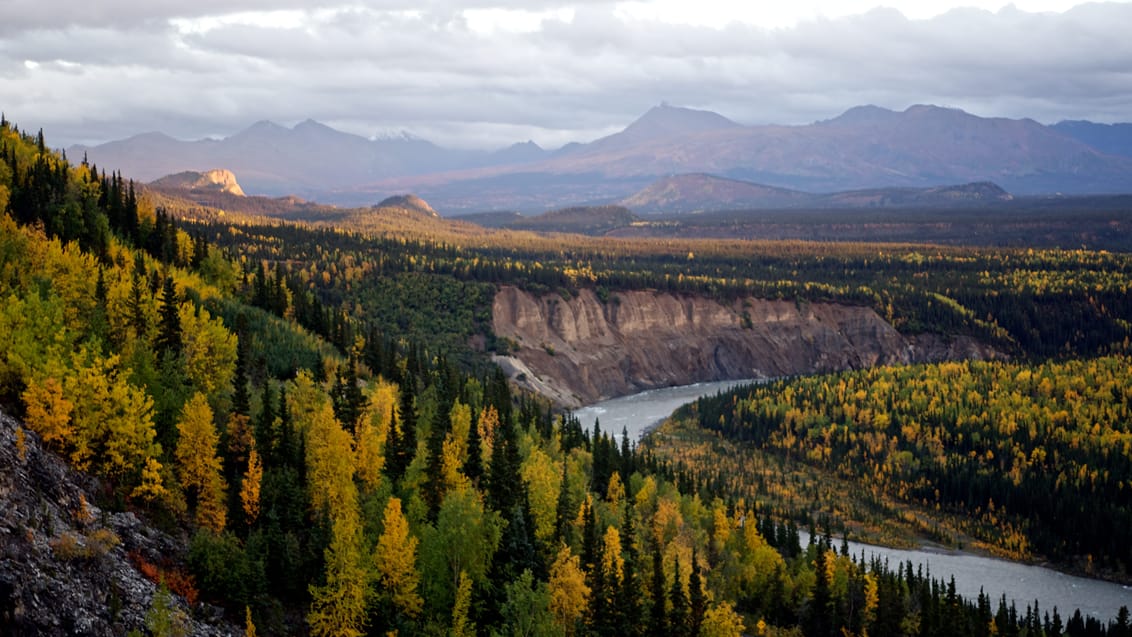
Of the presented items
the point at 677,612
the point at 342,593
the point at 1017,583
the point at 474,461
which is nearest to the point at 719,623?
the point at 677,612

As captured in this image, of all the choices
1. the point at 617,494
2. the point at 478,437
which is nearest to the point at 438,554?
the point at 478,437

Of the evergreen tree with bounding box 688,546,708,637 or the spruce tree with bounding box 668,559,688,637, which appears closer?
the spruce tree with bounding box 668,559,688,637

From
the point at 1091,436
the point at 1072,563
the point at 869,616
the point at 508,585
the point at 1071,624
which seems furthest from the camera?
the point at 1091,436

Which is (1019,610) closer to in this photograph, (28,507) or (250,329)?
(250,329)

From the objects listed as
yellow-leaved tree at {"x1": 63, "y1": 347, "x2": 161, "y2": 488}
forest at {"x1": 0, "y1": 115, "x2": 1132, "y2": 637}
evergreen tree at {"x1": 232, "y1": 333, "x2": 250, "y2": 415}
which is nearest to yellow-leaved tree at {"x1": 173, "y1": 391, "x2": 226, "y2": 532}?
forest at {"x1": 0, "y1": 115, "x2": 1132, "y2": 637}

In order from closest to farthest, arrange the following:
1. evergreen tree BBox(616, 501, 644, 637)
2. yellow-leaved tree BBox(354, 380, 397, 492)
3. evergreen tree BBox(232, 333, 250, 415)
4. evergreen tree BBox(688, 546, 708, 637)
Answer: evergreen tree BBox(616, 501, 644, 637)
evergreen tree BBox(688, 546, 708, 637)
evergreen tree BBox(232, 333, 250, 415)
yellow-leaved tree BBox(354, 380, 397, 492)

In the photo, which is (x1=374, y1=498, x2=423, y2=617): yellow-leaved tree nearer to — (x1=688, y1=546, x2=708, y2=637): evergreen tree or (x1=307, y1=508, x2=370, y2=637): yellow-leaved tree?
(x1=307, y1=508, x2=370, y2=637): yellow-leaved tree

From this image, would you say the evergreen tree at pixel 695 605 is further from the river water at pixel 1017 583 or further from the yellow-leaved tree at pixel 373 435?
the river water at pixel 1017 583
